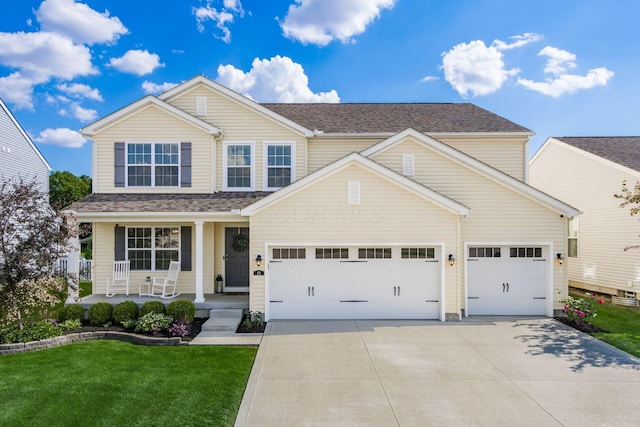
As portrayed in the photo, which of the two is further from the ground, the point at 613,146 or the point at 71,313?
the point at 613,146

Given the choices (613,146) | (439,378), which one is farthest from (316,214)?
(613,146)


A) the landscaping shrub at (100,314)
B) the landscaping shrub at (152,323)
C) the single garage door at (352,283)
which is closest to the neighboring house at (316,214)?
the single garage door at (352,283)

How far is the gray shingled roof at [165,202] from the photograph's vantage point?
37.4ft

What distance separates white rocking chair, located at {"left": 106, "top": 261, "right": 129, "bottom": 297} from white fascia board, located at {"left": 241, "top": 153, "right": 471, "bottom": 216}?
17.2ft

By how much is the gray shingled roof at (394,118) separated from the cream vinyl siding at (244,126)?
1.40 meters

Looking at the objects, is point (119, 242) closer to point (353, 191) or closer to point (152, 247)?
point (152, 247)

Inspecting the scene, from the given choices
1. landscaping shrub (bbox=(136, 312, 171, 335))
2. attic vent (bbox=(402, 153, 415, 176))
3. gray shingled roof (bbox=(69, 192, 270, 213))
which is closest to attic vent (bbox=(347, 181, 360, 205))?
attic vent (bbox=(402, 153, 415, 176))

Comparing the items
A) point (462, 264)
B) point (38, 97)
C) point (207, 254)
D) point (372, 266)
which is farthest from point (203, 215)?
point (38, 97)

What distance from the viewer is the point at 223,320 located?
1019 cm

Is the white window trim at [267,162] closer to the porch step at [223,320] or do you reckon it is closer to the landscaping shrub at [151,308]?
the porch step at [223,320]

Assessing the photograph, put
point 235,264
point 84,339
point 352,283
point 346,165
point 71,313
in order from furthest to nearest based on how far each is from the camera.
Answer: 1. point 235,264
2. point 352,283
3. point 346,165
4. point 71,313
5. point 84,339

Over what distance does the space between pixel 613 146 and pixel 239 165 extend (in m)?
15.9

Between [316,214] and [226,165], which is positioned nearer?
[316,214]

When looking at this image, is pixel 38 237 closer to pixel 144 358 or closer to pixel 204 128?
pixel 144 358
